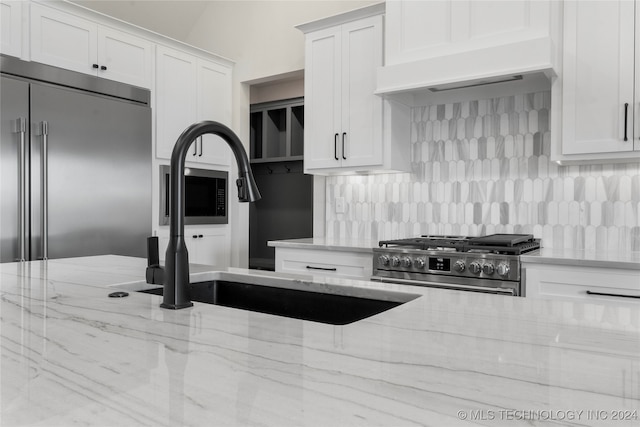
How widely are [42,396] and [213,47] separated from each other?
462 centimetres

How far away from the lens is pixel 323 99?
3.44m

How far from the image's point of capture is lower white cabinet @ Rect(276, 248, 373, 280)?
9.78ft

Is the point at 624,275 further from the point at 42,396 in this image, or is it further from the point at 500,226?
the point at 42,396

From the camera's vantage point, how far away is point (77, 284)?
4.59ft

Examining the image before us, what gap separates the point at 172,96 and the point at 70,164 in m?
1.09

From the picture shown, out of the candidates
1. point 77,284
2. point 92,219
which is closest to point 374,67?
point 92,219

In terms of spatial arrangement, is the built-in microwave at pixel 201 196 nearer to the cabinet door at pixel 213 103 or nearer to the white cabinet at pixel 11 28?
the cabinet door at pixel 213 103

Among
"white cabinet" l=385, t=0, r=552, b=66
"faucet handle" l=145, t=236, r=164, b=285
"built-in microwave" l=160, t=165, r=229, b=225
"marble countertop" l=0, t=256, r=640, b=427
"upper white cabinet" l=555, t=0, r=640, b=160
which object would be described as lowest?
"marble countertop" l=0, t=256, r=640, b=427

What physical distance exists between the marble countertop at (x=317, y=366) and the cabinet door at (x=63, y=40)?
2552 millimetres

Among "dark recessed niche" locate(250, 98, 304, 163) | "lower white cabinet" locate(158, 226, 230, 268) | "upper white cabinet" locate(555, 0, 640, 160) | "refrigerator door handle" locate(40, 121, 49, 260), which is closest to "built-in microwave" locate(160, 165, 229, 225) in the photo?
"lower white cabinet" locate(158, 226, 230, 268)

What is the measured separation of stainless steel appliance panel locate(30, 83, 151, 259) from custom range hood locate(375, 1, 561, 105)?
1.83 meters

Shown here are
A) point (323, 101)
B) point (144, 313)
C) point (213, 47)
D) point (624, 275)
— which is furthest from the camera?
point (213, 47)

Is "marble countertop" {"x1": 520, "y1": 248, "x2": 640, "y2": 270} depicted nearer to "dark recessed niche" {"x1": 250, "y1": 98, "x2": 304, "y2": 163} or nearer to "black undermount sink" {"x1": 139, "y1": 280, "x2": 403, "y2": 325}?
"black undermount sink" {"x1": 139, "y1": 280, "x2": 403, "y2": 325}

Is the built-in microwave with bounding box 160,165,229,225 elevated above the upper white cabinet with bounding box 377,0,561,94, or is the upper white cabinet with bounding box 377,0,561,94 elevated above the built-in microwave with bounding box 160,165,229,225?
the upper white cabinet with bounding box 377,0,561,94
